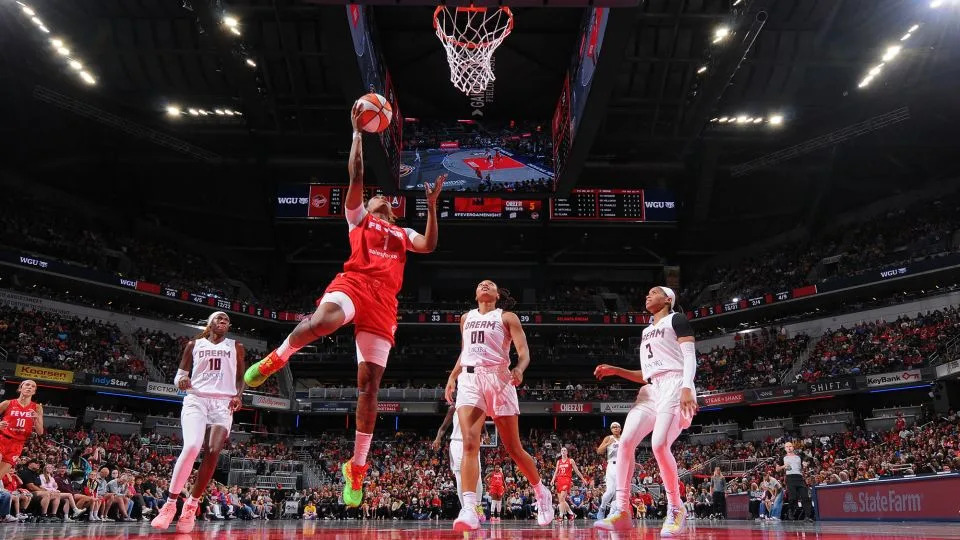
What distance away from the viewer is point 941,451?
20.2 metres

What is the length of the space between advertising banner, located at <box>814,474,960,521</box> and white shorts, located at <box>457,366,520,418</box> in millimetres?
9312

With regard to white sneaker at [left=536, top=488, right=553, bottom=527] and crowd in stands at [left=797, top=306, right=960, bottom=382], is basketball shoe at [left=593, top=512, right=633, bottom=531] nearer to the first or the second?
white sneaker at [left=536, top=488, right=553, bottom=527]

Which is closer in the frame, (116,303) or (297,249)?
(116,303)

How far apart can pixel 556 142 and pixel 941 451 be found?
16047 millimetres

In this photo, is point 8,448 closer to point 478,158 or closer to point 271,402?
Answer: point 478,158

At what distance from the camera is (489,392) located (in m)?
6.62

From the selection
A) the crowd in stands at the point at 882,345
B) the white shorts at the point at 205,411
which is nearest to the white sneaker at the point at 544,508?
the white shorts at the point at 205,411

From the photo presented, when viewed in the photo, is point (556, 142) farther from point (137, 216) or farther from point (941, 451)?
point (137, 216)

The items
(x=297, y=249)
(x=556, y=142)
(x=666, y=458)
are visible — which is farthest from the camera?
(x=297, y=249)

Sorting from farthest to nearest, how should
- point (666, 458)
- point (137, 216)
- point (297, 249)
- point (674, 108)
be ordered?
point (297, 249) → point (137, 216) → point (674, 108) → point (666, 458)

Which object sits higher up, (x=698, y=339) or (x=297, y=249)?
(x=297, y=249)

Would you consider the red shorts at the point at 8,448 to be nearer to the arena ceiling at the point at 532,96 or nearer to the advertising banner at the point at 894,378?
the arena ceiling at the point at 532,96

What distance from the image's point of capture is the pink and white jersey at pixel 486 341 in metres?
6.74

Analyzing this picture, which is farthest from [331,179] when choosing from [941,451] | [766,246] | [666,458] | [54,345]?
[666,458]
